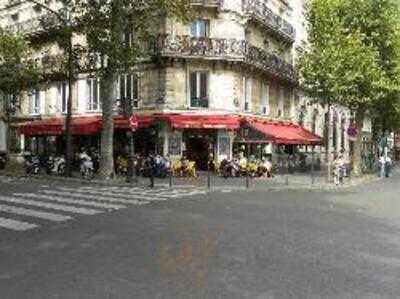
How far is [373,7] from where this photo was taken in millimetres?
38062

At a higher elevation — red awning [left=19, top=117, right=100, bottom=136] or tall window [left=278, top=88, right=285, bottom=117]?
tall window [left=278, top=88, right=285, bottom=117]

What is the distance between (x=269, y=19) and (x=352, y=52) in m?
6.36

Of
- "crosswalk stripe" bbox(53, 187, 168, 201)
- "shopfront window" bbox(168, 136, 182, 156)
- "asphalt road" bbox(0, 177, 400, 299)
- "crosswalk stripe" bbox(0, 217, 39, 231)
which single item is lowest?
"asphalt road" bbox(0, 177, 400, 299)

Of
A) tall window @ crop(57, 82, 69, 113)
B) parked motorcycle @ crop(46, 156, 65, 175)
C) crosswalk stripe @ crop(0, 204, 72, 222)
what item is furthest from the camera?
tall window @ crop(57, 82, 69, 113)

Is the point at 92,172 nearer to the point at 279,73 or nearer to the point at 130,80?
the point at 130,80

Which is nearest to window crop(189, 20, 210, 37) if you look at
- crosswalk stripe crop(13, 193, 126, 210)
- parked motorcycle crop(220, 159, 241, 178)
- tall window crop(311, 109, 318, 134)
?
parked motorcycle crop(220, 159, 241, 178)

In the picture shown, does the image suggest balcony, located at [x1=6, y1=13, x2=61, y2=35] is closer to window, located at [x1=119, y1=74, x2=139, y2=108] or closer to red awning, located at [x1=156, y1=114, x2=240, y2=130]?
window, located at [x1=119, y1=74, x2=139, y2=108]

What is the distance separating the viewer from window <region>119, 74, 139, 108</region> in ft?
120

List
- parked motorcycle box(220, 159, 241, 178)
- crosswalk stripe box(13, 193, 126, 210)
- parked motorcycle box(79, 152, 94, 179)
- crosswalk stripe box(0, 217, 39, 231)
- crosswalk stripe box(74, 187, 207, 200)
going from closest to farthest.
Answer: crosswalk stripe box(0, 217, 39, 231) < crosswalk stripe box(13, 193, 126, 210) < crosswalk stripe box(74, 187, 207, 200) < parked motorcycle box(79, 152, 94, 179) < parked motorcycle box(220, 159, 241, 178)

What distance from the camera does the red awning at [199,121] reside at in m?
34.3

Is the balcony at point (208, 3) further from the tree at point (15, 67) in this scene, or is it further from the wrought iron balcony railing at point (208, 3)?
the tree at point (15, 67)

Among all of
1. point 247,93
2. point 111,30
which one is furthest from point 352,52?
point 111,30

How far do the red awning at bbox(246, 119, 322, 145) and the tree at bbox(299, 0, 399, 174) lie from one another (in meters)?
2.25

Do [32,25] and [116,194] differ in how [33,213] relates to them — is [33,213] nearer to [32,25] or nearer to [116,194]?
[116,194]
